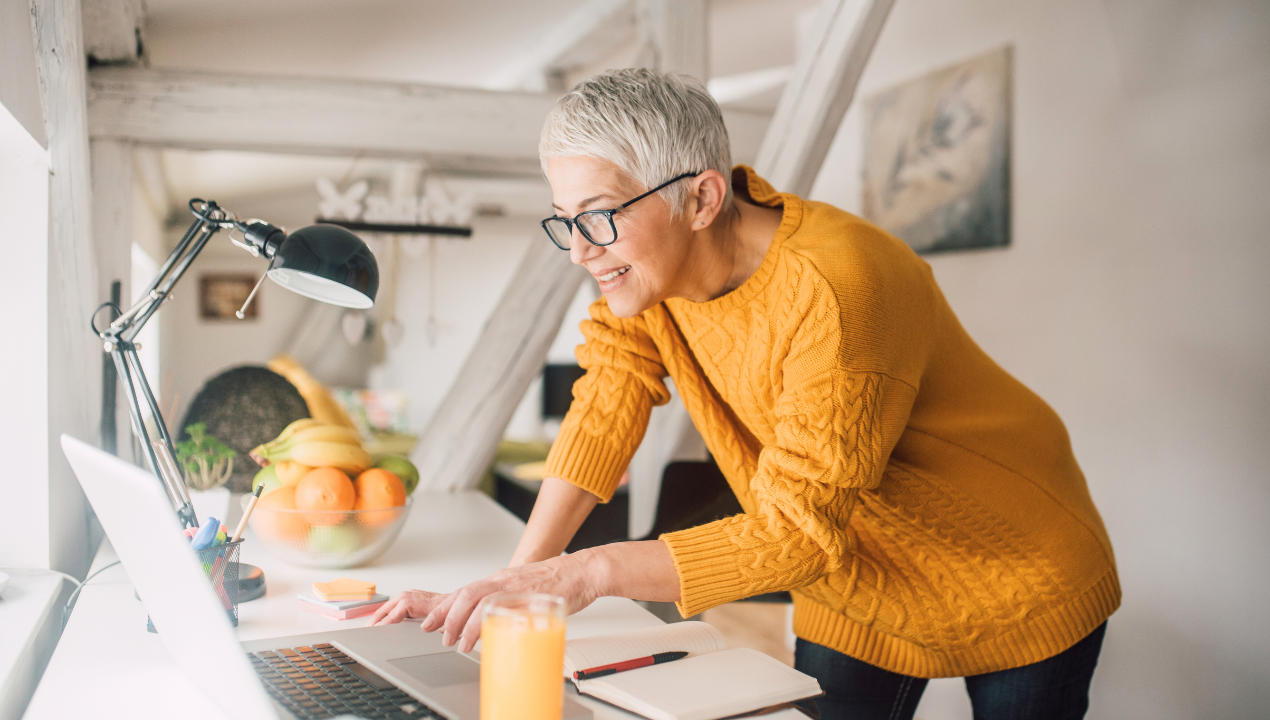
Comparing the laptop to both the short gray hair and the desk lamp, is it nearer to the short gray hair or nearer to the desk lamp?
the desk lamp

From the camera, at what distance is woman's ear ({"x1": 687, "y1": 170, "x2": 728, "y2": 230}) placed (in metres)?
1.05

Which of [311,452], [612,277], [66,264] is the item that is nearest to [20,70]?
[66,264]

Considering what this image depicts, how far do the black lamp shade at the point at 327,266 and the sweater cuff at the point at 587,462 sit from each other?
334 mm

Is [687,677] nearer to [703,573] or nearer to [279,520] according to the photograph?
[703,573]

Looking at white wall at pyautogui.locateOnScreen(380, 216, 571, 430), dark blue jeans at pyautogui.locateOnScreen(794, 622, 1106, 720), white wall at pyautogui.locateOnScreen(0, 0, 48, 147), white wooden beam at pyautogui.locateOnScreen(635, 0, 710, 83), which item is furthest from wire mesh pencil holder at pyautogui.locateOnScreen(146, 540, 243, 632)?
white wall at pyautogui.locateOnScreen(380, 216, 571, 430)

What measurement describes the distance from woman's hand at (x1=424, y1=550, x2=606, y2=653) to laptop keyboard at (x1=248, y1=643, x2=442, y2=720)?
0.26ft

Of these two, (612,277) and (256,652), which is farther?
(612,277)

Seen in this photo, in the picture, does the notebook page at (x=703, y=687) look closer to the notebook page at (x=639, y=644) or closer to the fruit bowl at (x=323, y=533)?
the notebook page at (x=639, y=644)

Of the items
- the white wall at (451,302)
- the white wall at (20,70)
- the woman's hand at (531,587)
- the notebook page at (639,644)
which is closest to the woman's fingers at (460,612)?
the woman's hand at (531,587)

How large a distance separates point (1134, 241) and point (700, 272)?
4.76 ft

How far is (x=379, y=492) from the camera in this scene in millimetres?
1299

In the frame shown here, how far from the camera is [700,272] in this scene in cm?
113

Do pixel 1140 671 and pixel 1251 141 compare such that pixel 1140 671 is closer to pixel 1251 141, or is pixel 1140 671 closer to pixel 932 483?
pixel 1251 141

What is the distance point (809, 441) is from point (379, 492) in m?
0.70
